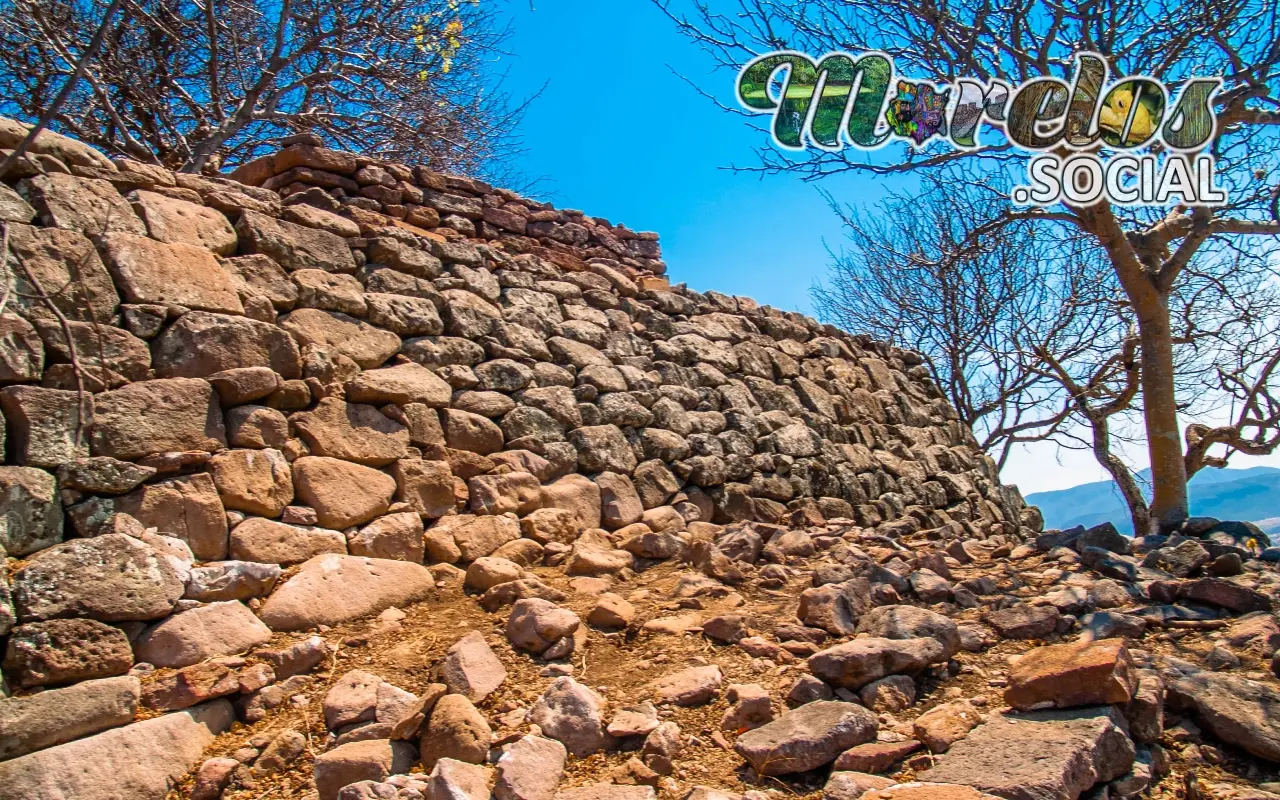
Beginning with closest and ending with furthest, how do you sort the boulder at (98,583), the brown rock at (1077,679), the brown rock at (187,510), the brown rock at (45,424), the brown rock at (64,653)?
1. the brown rock at (1077,679)
2. the brown rock at (64,653)
3. the boulder at (98,583)
4. the brown rock at (45,424)
5. the brown rock at (187,510)

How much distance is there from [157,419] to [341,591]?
2.91 feet

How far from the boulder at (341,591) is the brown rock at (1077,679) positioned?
2.14m

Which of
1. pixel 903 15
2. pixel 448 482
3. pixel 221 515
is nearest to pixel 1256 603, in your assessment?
pixel 448 482

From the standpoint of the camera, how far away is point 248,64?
298 inches

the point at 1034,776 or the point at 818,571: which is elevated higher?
the point at 818,571

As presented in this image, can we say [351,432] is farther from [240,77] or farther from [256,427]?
[240,77]

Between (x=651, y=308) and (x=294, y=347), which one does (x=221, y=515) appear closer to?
(x=294, y=347)

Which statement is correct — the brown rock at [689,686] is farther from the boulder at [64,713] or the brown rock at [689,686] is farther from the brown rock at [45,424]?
the brown rock at [45,424]

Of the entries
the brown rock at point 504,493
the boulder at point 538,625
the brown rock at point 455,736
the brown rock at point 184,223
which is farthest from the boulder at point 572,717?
the brown rock at point 184,223

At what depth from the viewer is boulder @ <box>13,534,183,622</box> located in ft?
7.55

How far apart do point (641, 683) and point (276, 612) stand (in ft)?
4.16

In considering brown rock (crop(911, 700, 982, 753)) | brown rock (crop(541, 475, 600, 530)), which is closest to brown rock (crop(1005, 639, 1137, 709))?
brown rock (crop(911, 700, 982, 753))

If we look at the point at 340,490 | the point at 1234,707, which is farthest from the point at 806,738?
the point at 340,490

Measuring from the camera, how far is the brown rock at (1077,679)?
6.73 feet
